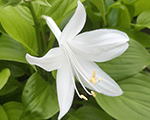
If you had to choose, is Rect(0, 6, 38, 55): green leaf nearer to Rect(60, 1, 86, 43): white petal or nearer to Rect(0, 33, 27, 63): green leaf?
Rect(0, 33, 27, 63): green leaf

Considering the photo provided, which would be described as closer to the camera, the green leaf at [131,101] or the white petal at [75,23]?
the white petal at [75,23]

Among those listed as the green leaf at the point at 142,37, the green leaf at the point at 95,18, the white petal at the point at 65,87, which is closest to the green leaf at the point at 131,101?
the white petal at the point at 65,87

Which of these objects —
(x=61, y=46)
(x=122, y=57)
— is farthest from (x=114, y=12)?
(x=61, y=46)

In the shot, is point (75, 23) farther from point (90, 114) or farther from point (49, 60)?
point (90, 114)

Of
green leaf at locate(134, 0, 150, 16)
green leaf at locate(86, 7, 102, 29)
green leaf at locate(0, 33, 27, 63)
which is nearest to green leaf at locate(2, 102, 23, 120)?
green leaf at locate(0, 33, 27, 63)

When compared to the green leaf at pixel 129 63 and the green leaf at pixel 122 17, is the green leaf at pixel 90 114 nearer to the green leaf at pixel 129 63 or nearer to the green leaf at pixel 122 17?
the green leaf at pixel 129 63

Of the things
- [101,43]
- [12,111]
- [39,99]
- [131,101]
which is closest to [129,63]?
[131,101]
